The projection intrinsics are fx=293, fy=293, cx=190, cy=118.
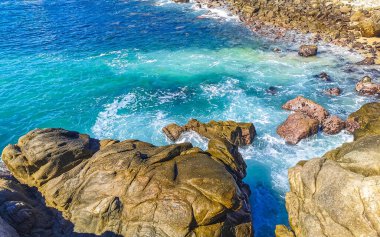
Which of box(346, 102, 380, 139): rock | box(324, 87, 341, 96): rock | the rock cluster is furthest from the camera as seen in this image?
box(324, 87, 341, 96): rock

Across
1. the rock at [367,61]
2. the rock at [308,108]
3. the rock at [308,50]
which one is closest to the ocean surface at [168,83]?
the rock at [308,50]

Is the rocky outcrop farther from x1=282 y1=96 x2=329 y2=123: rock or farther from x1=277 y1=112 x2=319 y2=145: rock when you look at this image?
x1=282 y1=96 x2=329 y2=123: rock

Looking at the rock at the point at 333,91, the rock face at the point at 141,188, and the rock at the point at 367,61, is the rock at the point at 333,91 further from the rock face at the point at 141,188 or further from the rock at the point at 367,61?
the rock face at the point at 141,188

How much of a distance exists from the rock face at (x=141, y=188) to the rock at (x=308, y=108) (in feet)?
45.3

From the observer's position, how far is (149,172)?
1762 centimetres

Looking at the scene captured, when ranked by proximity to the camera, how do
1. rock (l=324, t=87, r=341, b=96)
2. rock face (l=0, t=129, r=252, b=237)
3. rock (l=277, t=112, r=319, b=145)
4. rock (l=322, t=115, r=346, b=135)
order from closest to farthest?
rock face (l=0, t=129, r=252, b=237) → rock (l=277, t=112, r=319, b=145) → rock (l=322, t=115, r=346, b=135) → rock (l=324, t=87, r=341, b=96)

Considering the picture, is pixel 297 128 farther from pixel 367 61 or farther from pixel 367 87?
A: pixel 367 61

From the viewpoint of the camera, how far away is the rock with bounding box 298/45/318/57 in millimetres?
45750

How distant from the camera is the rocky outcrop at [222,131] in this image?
28.2m

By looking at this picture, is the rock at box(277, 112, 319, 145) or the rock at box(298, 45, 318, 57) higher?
the rock at box(298, 45, 318, 57)

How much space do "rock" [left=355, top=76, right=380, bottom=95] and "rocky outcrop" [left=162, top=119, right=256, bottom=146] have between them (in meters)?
16.2

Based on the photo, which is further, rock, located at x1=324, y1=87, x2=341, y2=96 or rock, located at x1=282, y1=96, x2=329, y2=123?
rock, located at x1=324, y1=87, x2=341, y2=96

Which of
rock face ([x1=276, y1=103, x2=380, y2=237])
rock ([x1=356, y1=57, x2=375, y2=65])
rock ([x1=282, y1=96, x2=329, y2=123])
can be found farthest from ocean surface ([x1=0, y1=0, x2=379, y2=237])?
rock face ([x1=276, y1=103, x2=380, y2=237])

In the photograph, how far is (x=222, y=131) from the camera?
28.4 metres
